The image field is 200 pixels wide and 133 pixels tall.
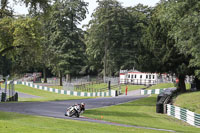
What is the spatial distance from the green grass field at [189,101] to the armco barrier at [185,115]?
1307mm

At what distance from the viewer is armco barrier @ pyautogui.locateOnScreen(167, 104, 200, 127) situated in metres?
22.4

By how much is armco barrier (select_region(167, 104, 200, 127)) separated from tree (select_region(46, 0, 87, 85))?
1670 inches

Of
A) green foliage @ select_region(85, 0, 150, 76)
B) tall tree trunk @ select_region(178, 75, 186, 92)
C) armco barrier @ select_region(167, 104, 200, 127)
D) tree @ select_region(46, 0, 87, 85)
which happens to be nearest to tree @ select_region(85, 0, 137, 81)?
green foliage @ select_region(85, 0, 150, 76)

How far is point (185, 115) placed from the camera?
80.4 feet

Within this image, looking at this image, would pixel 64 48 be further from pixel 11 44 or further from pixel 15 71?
pixel 11 44

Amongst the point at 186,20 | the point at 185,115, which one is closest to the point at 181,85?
the point at 185,115

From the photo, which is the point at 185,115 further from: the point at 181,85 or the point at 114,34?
the point at 114,34

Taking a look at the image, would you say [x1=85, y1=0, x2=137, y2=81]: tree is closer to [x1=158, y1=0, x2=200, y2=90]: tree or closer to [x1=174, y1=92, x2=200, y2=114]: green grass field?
[x1=174, y1=92, x2=200, y2=114]: green grass field

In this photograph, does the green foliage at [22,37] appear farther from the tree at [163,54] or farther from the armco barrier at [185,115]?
the armco barrier at [185,115]

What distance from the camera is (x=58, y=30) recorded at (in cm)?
6994

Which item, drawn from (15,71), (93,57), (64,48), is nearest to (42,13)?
(15,71)

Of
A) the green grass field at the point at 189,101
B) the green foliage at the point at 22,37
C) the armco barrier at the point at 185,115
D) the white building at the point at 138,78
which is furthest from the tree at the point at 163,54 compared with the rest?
the white building at the point at 138,78

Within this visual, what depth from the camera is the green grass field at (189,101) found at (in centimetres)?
2762

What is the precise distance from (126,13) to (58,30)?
1683cm
